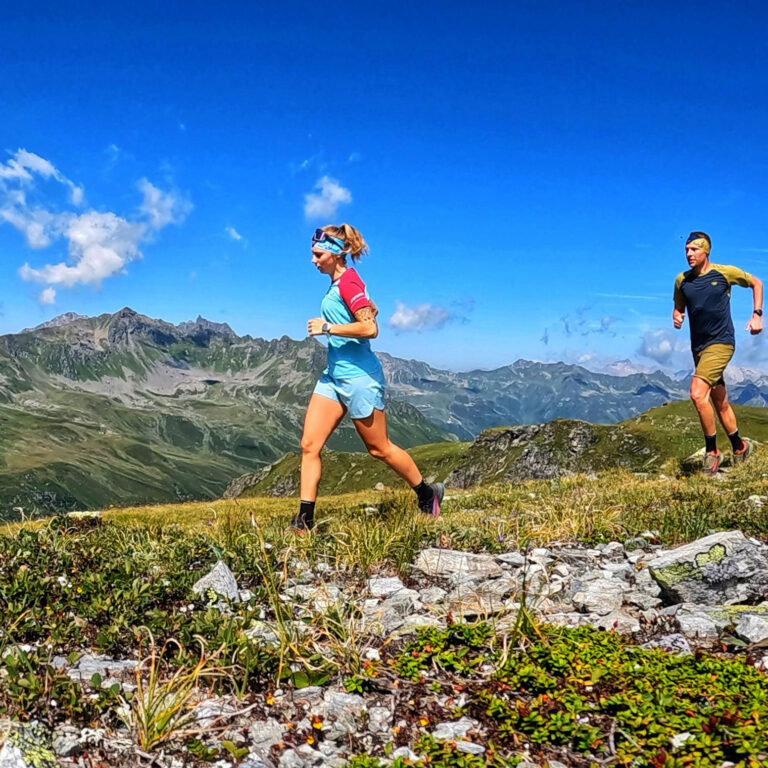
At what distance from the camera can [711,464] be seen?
14.1 metres

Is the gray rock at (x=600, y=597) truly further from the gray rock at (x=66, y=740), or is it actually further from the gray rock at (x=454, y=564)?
the gray rock at (x=66, y=740)

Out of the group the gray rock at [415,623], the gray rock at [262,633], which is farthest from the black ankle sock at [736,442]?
the gray rock at [262,633]

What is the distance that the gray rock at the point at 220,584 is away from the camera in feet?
18.0

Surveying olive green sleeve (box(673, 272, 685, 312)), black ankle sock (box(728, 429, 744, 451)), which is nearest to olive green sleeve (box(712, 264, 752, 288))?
olive green sleeve (box(673, 272, 685, 312))

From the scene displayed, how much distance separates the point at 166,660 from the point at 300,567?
7.46ft

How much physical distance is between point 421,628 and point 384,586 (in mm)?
1388

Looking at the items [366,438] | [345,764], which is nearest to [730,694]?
[345,764]

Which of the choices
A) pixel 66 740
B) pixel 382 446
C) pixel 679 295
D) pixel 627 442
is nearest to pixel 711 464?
pixel 679 295

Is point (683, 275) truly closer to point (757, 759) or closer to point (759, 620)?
point (759, 620)

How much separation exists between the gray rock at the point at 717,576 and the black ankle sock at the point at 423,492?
463cm

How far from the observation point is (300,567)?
6453mm

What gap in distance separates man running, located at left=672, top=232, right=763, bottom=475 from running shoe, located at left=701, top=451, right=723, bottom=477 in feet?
2.40

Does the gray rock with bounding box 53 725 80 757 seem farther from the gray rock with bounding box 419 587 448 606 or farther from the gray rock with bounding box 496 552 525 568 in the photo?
the gray rock with bounding box 496 552 525 568

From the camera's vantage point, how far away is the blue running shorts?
9.05m
